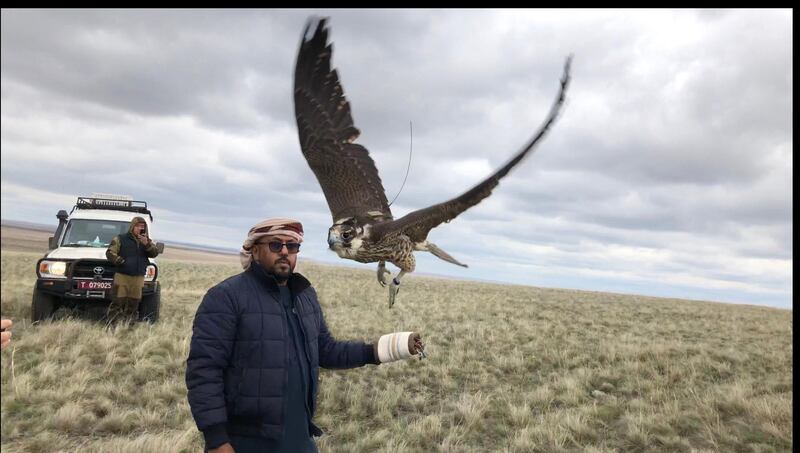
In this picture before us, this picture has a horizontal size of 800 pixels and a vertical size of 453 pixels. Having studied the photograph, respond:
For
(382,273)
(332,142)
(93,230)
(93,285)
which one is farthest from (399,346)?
(93,230)

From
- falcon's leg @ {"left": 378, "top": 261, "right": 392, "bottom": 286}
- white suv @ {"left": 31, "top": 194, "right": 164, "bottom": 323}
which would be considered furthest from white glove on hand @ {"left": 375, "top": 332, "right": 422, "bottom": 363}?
white suv @ {"left": 31, "top": 194, "right": 164, "bottom": 323}

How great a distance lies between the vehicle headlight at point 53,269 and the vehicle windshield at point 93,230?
83 centimetres

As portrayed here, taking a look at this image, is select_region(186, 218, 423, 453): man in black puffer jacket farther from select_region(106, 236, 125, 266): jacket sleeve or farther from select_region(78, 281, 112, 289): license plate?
select_region(78, 281, 112, 289): license plate

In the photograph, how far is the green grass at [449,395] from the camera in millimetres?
5219

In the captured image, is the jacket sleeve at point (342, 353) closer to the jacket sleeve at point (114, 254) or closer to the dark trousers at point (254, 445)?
the dark trousers at point (254, 445)

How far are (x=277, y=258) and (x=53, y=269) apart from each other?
24.6ft

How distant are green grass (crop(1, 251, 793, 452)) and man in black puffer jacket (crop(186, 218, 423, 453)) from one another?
151 cm

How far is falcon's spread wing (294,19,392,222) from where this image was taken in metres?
3.83

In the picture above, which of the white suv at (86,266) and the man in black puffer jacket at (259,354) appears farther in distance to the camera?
the white suv at (86,266)

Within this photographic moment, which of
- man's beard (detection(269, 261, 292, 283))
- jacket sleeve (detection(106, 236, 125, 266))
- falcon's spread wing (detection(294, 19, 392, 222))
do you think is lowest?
jacket sleeve (detection(106, 236, 125, 266))

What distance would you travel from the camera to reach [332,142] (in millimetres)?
4430

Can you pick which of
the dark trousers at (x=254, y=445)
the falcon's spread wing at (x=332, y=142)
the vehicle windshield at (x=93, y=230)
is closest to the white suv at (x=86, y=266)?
the vehicle windshield at (x=93, y=230)

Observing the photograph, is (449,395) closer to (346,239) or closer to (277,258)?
(346,239)

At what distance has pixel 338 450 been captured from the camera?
508cm
